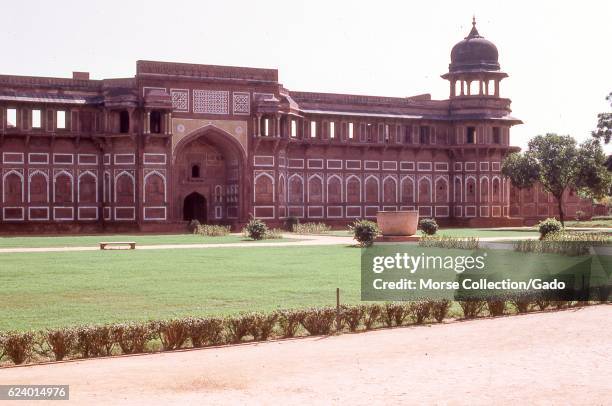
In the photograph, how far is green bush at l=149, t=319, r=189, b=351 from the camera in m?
9.69

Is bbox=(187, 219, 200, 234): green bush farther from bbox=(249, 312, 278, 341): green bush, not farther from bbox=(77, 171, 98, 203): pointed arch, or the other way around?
bbox=(249, 312, 278, 341): green bush

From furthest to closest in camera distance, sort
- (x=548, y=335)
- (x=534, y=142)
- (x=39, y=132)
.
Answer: (x=534, y=142)
(x=39, y=132)
(x=548, y=335)

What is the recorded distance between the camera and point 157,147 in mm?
41938

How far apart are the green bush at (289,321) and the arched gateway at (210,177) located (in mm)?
32587

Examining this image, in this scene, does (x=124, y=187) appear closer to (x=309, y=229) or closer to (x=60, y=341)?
(x=309, y=229)

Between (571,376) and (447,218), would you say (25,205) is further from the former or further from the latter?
(571,376)

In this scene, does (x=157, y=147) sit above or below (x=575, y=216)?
above

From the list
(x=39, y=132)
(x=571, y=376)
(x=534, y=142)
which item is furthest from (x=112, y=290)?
(x=534, y=142)

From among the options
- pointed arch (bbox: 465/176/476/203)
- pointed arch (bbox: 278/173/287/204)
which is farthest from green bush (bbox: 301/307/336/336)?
pointed arch (bbox: 465/176/476/203)

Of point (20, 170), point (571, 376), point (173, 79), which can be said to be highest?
point (173, 79)

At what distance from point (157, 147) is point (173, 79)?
349cm

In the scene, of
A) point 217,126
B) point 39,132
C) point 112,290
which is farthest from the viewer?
point 217,126

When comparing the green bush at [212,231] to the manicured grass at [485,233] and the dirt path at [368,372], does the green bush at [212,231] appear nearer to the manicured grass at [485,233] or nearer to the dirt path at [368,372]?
the manicured grass at [485,233]
